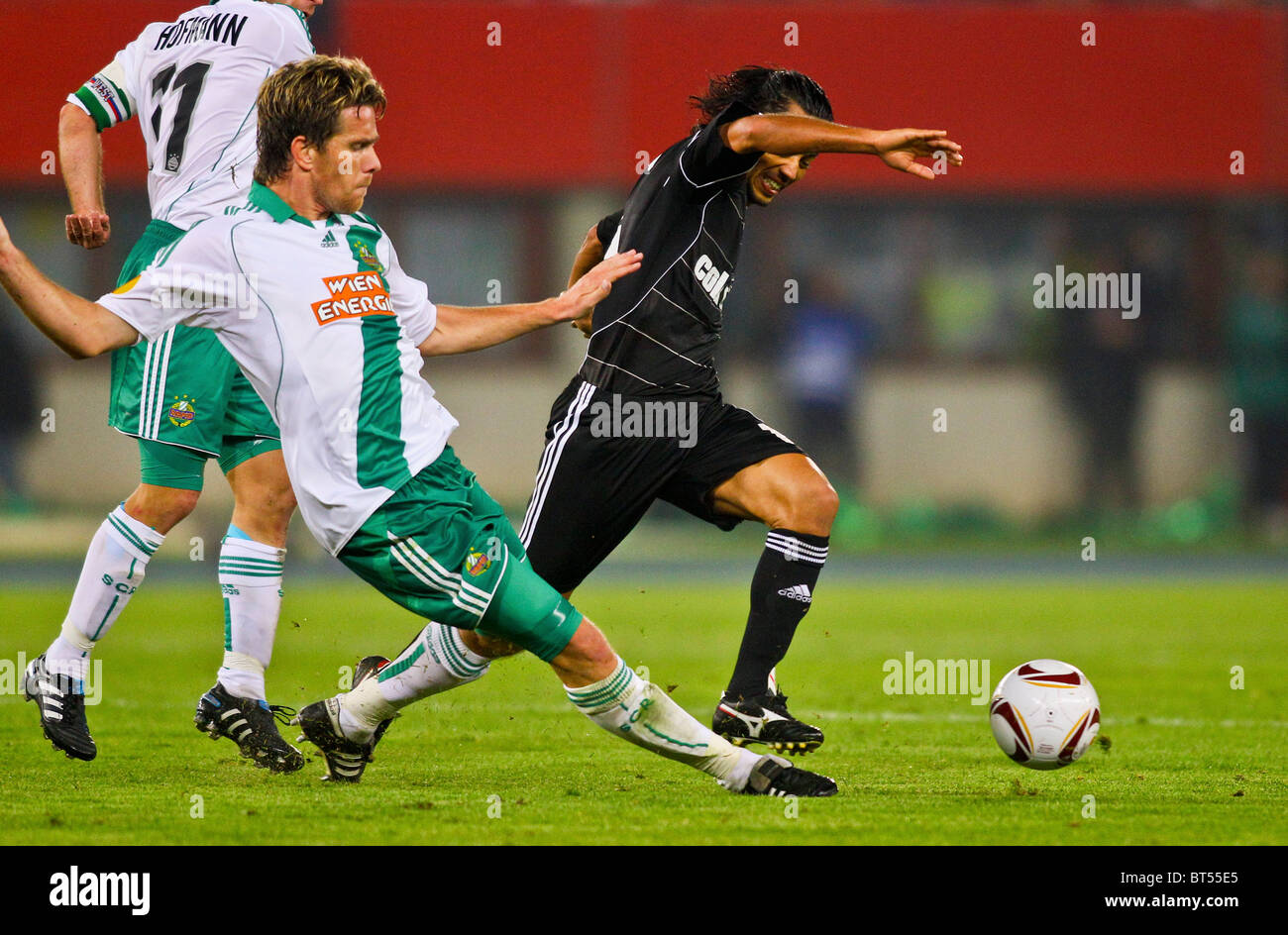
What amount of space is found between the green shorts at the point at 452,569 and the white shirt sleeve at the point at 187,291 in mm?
675

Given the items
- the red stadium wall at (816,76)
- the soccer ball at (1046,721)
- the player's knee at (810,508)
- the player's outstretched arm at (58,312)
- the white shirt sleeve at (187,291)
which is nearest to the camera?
the player's outstretched arm at (58,312)

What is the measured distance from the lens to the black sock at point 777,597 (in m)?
5.68

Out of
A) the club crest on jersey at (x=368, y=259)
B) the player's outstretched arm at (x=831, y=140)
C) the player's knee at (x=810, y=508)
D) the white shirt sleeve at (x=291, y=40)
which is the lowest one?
the player's knee at (x=810, y=508)

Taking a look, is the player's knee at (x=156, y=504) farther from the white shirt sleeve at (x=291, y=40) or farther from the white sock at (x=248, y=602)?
the white shirt sleeve at (x=291, y=40)

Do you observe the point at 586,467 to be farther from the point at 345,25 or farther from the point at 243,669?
the point at 345,25

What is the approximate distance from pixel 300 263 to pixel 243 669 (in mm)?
1642

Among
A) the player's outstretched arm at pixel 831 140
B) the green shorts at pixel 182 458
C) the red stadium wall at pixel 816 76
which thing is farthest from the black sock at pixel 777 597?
the red stadium wall at pixel 816 76

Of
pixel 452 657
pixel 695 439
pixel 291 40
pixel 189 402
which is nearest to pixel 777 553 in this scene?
pixel 695 439

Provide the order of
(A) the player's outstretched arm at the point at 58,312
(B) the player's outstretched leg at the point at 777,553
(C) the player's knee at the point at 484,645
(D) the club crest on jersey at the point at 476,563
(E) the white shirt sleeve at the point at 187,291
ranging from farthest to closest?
(B) the player's outstretched leg at the point at 777,553
(C) the player's knee at the point at 484,645
(D) the club crest on jersey at the point at 476,563
(E) the white shirt sleeve at the point at 187,291
(A) the player's outstretched arm at the point at 58,312

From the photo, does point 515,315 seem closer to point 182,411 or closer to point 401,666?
point 401,666

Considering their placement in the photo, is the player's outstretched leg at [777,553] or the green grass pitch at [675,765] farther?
the player's outstretched leg at [777,553]

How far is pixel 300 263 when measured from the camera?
14.9ft

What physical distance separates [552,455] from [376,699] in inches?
42.8

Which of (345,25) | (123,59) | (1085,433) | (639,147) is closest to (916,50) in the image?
(639,147)
